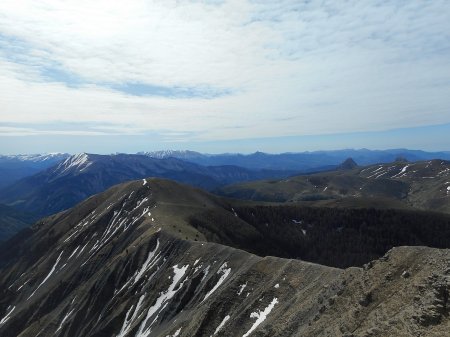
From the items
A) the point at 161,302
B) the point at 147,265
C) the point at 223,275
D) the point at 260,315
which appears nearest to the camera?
the point at 260,315

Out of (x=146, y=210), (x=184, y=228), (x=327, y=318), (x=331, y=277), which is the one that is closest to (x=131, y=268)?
(x=184, y=228)

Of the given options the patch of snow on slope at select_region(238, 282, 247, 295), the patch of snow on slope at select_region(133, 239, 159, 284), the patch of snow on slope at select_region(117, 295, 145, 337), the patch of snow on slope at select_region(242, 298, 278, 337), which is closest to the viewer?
the patch of snow on slope at select_region(242, 298, 278, 337)

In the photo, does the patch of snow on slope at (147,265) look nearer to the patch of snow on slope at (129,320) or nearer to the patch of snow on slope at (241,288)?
the patch of snow on slope at (129,320)

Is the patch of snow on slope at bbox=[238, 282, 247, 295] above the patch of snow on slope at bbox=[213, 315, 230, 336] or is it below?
above

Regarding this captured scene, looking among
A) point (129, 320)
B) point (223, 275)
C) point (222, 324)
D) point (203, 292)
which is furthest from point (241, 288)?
point (129, 320)

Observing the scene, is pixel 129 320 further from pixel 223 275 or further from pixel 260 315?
pixel 260 315

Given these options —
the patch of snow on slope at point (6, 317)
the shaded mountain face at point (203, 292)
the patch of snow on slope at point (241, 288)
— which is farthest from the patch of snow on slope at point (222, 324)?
the patch of snow on slope at point (6, 317)

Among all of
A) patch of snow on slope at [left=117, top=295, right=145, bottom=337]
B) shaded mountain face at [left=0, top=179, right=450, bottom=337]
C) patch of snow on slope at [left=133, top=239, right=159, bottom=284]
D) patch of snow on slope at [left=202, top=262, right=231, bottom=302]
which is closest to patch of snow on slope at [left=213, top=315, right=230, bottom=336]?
shaded mountain face at [left=0, top=179, right=450, bottom=337]

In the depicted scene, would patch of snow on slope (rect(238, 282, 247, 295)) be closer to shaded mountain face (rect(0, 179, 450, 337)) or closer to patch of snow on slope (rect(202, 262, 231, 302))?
shaded mountain face (rect(0, 179, 450, 337))
